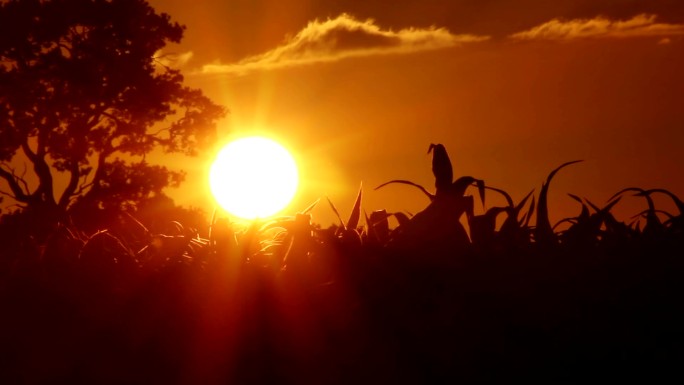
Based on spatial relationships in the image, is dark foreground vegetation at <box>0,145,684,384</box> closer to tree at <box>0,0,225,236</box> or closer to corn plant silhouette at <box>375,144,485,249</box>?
corn plant silhouette at <box>375,144,485,249</box>

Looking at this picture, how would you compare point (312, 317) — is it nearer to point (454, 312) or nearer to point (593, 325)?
point (454, 312)

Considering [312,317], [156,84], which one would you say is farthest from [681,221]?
[156,84]

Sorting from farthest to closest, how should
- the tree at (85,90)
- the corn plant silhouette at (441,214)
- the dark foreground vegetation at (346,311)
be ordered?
the tree at (85,90), the corn plant silhouette at (441,214), the dark foreground vegetation at (346,311)

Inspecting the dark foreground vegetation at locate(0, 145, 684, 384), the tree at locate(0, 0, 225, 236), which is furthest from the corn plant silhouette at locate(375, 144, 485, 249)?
the tree at locate(0, 0, 225, 236)

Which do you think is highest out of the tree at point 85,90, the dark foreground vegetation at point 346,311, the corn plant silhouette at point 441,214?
the tree at point 85,90

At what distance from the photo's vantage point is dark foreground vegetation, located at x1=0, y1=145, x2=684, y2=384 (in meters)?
0.93

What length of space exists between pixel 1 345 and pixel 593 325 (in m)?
0.74

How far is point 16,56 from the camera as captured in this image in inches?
965

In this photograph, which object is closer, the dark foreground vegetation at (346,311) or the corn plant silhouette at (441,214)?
the dark foreground vegetation at (346,311)

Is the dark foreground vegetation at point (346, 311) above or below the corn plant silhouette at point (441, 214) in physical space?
below

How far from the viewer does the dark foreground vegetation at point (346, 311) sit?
0.93 meters

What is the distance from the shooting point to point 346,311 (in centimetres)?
96

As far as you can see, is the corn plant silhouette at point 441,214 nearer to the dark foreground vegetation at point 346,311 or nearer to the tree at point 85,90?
the dark foreground vegetation at point 346,311

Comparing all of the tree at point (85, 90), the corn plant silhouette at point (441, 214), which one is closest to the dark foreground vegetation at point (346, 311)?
the corn plant silhouette at point (441, 214)
